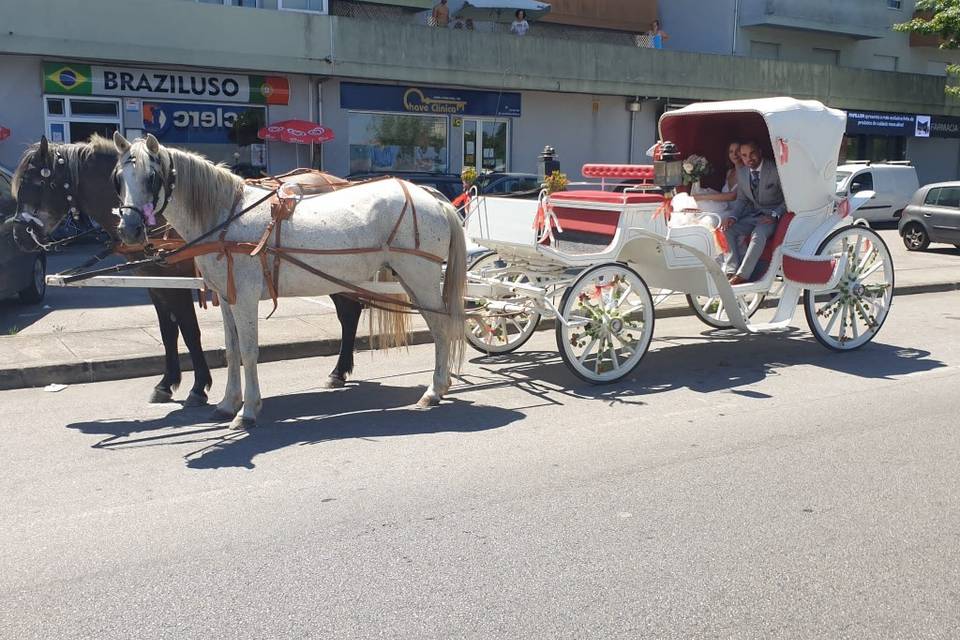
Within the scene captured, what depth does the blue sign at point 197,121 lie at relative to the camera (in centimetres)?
2050

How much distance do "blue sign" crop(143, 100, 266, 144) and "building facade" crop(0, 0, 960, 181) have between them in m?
0.04

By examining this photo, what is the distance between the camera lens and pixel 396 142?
24.0m

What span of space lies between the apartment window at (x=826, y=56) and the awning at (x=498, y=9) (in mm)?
11181

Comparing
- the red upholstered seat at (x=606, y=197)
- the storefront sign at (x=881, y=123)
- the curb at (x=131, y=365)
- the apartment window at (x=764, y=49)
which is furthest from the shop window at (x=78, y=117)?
the storefront sign at (x=881, y=123)

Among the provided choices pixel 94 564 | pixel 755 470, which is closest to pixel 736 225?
pixel 755 470

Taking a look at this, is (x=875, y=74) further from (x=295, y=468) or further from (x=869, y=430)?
(x=295, y=468)

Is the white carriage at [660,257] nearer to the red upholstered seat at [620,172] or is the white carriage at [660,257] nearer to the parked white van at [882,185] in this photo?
the red upholstered seat at [620,172]

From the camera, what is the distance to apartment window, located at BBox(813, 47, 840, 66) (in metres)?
32.4

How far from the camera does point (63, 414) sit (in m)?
6.72

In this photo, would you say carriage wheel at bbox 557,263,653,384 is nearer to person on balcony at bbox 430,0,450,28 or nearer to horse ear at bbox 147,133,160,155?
horse ear at bbox 147,133,160,155

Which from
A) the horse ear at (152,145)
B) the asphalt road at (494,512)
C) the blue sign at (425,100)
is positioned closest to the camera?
the asphalt road at (494,512)

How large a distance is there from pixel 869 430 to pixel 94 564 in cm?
482

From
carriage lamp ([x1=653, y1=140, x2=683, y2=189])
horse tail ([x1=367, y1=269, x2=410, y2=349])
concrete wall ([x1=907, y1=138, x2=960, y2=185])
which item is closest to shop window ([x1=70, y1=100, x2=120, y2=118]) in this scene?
horse tail ([x1=367, y1=269, x2=410, y2=349])

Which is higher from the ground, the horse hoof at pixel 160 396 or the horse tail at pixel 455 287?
the horse tail at pixel 455 287
